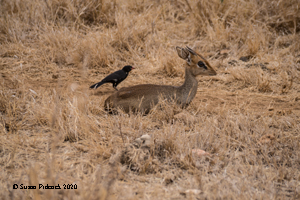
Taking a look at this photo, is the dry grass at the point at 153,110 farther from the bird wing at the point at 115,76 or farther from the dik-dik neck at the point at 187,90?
the bird wing at the point at 115,76

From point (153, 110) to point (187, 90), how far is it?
67cm

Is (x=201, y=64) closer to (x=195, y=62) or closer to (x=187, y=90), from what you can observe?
(x=195, y=62)

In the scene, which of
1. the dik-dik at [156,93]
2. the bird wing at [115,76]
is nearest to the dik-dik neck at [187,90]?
the dik-dik at [156,93]

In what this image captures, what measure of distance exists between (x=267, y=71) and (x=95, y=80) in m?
3.21

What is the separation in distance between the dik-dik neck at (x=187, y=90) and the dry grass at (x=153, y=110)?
0.13m

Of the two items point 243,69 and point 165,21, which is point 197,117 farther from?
point 165,21

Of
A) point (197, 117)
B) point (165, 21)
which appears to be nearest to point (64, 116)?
point (197, 117)

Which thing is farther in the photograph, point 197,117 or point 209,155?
point 197,117

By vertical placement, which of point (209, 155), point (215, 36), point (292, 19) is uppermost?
point (292, 19)

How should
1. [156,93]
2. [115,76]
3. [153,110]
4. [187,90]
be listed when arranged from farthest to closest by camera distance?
[115,76], [187,90], [156,93], [153,110]

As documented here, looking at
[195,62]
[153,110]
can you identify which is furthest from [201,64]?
[153,110]

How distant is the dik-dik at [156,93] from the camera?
3881 mm

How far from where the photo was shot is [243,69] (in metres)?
5.46

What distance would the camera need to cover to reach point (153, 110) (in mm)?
3828
